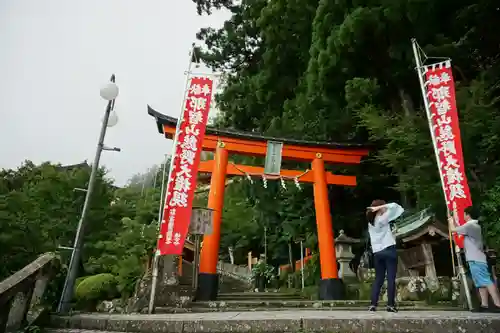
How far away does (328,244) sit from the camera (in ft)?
36.1

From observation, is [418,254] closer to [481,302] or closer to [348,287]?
[348,287]

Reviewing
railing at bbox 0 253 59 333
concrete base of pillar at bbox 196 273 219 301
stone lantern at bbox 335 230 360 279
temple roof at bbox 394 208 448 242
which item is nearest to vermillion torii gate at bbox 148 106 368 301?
concrete base of pillar at bbox 196 273 219 301

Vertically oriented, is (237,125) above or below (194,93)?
above

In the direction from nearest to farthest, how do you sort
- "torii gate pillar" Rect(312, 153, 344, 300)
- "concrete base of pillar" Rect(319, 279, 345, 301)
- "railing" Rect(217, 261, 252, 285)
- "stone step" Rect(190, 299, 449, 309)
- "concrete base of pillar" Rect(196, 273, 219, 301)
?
"stone step" Rect(190, 299, 449, 309)
"concrete base of pillar" Rect(196, 273, 219, 301)
"concrete base of pillar" Rect(319, 279, 345, 301)
"torii gate pillar" Rect(312, 153, 344, 300)
"railing" Rect(217, 261, 252, 285)

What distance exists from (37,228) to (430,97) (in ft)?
33.7

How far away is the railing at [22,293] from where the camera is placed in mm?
4172

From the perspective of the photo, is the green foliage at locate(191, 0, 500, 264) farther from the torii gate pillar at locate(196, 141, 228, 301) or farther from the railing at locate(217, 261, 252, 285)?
the railing at locate(217, 261, 252, 285)

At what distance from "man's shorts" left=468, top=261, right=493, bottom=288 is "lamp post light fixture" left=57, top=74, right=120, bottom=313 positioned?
6.11 metres

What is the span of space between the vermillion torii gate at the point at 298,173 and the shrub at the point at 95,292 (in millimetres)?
2489

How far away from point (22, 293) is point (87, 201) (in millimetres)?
1963

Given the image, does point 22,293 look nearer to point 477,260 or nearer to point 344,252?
point 477,260

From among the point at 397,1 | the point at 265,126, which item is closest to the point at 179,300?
the point at 397,1

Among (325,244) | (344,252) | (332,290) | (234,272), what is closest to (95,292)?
(332,290)

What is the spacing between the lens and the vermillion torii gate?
10.6 metres
